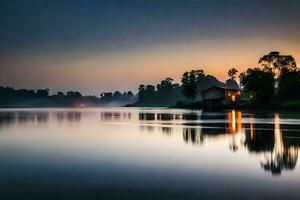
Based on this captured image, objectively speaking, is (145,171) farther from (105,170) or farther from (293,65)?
(293,65)

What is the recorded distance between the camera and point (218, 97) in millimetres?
114625

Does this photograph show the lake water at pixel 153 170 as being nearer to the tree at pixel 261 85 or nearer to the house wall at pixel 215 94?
the tree at pixel 261 85

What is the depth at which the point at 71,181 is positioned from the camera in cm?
1403

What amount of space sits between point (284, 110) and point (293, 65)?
118 feet

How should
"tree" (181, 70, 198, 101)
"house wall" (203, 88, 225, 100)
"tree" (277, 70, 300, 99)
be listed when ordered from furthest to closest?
1. "tree" (181, 70, 198, 101)
2. "house wall" (203, 88, 225, 100)
3. "tree" (277, 70, 300, 99)

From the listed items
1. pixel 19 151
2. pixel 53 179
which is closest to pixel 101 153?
pixel 19 151

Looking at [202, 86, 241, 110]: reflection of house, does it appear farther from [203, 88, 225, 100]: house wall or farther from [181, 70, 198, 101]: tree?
[181, 70, 198, 101]: tree

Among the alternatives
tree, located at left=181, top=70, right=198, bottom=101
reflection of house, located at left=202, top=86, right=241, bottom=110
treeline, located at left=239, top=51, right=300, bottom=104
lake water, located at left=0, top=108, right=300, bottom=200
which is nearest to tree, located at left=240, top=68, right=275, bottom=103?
treeline, located at left=239, top=51, right=300, bottom=104

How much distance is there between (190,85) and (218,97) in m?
24.5

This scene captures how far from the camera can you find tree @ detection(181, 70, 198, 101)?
13725cm

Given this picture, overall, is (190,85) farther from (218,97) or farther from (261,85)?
(261,85)

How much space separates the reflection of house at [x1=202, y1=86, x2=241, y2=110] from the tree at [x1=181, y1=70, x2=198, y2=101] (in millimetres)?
18751

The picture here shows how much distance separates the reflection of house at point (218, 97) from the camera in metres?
114

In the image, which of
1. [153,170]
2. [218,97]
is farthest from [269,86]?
[153,170]
